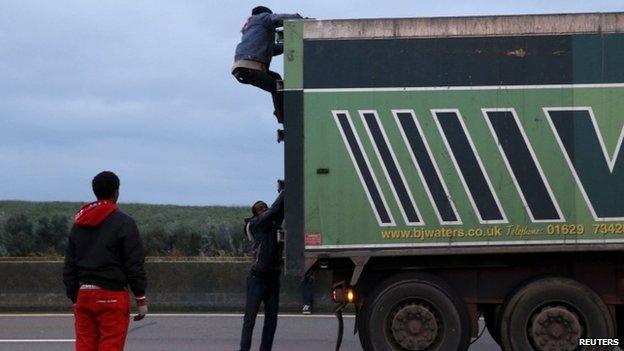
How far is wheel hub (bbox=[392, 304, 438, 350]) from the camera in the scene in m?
10.5

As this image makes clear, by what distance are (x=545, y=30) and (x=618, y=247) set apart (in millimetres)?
2150

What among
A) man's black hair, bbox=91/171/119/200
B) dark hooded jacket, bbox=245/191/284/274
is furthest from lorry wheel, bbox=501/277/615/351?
man's black hair, bbox=91/171/119/200

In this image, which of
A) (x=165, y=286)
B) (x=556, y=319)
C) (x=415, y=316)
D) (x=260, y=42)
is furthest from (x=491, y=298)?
(x=165, y=286)

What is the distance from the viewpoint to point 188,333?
594 inches

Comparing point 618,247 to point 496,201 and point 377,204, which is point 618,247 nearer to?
point 496,201

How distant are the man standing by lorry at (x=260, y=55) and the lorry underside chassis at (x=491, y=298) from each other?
1912 millimetres

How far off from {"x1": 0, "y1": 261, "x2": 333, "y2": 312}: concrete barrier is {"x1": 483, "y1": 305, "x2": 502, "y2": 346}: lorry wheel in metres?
7.47

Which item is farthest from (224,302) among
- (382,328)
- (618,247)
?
(618,247)

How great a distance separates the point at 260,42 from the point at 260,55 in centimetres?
14

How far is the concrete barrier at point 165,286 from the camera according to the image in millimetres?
18406

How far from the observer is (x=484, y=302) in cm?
1068

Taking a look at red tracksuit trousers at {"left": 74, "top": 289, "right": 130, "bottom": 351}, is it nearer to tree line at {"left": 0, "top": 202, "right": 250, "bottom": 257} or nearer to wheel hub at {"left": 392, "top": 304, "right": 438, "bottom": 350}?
wheel hub at {"left": 392, "top": 304, "right": 438, "bottom": 350}

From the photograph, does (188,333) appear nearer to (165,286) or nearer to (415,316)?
(165,286)

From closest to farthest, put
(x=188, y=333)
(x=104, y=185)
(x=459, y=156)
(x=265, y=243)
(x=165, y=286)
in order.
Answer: (x=104, y=185) < (x=459, y=156) < (x=265, y=243) < (x=188, y=333) < (x=165, y=286)
